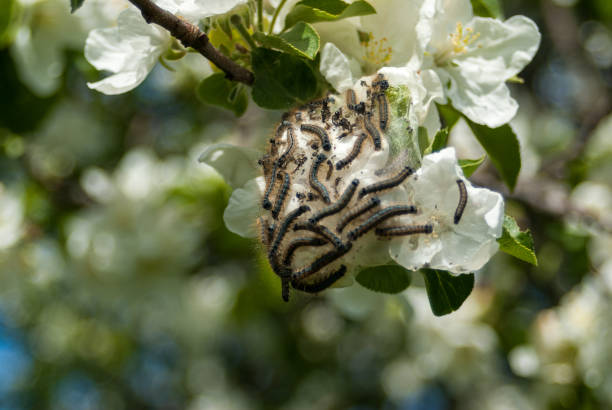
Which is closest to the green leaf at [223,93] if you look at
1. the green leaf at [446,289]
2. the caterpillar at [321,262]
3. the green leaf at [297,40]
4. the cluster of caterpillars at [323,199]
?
the green leaf at [297,40]

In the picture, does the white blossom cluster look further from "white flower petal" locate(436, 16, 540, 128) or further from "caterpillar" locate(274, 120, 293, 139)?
"white flower petal" locate(436, 16, 540, 128)

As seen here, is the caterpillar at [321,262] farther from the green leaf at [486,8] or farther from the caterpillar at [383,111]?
the green leaf at [486,8]

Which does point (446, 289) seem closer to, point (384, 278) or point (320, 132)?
point (384, 278)

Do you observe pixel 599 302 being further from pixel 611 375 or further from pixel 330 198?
pixel 330 198

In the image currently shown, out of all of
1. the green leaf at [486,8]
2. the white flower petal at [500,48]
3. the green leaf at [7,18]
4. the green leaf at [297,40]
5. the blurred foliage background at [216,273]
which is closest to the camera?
the green leaf at [297,40]

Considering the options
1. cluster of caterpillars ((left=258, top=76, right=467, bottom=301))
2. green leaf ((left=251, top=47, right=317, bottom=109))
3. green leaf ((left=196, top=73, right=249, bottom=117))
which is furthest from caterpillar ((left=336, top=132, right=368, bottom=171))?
green leaf ((left=196, top=73, right=249, bottom=117))
